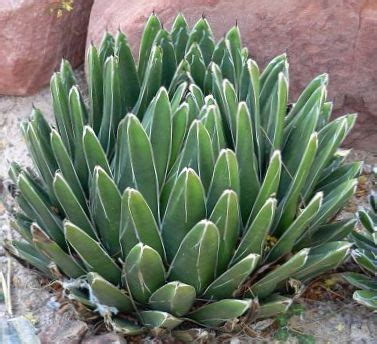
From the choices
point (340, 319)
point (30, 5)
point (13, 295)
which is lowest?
point (340, 319)

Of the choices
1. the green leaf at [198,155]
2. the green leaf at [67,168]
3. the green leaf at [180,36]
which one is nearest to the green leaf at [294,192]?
the green leaf at [198,155]

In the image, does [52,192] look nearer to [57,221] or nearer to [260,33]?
[57,221]

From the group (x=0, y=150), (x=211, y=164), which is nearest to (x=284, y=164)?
(x=211, y=164)

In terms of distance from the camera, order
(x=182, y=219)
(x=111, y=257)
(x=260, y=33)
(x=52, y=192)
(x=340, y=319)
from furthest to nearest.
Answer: (x=260, y=33), (x=340, y=319), (x=52, y=192), (x=111, y=257), (x=182, y=219)

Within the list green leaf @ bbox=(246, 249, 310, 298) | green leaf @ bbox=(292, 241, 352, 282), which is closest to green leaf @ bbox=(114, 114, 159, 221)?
green leaf @ bbox=(246, 249, 310, 298)

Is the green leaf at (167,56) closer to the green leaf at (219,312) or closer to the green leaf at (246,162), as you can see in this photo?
the green leaf at (246,162)

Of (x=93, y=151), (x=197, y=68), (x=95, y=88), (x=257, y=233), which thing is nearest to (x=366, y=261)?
(x=257, y=233)
